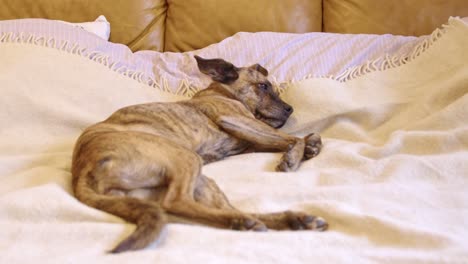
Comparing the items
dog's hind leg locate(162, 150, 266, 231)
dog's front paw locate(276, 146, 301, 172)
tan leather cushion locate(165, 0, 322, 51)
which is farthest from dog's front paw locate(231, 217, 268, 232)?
tan leather cushion locate(165, 0, 322, 51)

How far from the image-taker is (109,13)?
3004mm

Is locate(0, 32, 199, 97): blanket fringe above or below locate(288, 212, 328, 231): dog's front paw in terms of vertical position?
below

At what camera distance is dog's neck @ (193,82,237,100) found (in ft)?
8.29

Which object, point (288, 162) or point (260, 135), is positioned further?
point (260, 135)

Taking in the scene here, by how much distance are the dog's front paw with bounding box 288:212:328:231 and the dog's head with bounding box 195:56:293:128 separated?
1.04 meters

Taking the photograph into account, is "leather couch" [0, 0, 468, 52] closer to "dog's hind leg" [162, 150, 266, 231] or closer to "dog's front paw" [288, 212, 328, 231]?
"dog's hind leg" [162, 150, 266, 231]

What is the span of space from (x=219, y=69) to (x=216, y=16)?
1.83 feet

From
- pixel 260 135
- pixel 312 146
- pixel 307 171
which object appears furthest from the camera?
pixel 260 135

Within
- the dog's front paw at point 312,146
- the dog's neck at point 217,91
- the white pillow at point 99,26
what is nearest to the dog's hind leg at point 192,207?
the dog's front paw at point 312,146

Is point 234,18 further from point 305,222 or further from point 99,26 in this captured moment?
point 305,222

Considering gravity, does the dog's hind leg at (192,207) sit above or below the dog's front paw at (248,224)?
below

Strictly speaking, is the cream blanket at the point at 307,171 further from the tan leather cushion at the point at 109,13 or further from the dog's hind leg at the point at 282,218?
the tan leather cushion at the point at 109,13

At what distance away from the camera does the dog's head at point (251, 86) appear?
2486 millimetres

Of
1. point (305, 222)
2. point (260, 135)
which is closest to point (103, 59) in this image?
point (260, 135)
